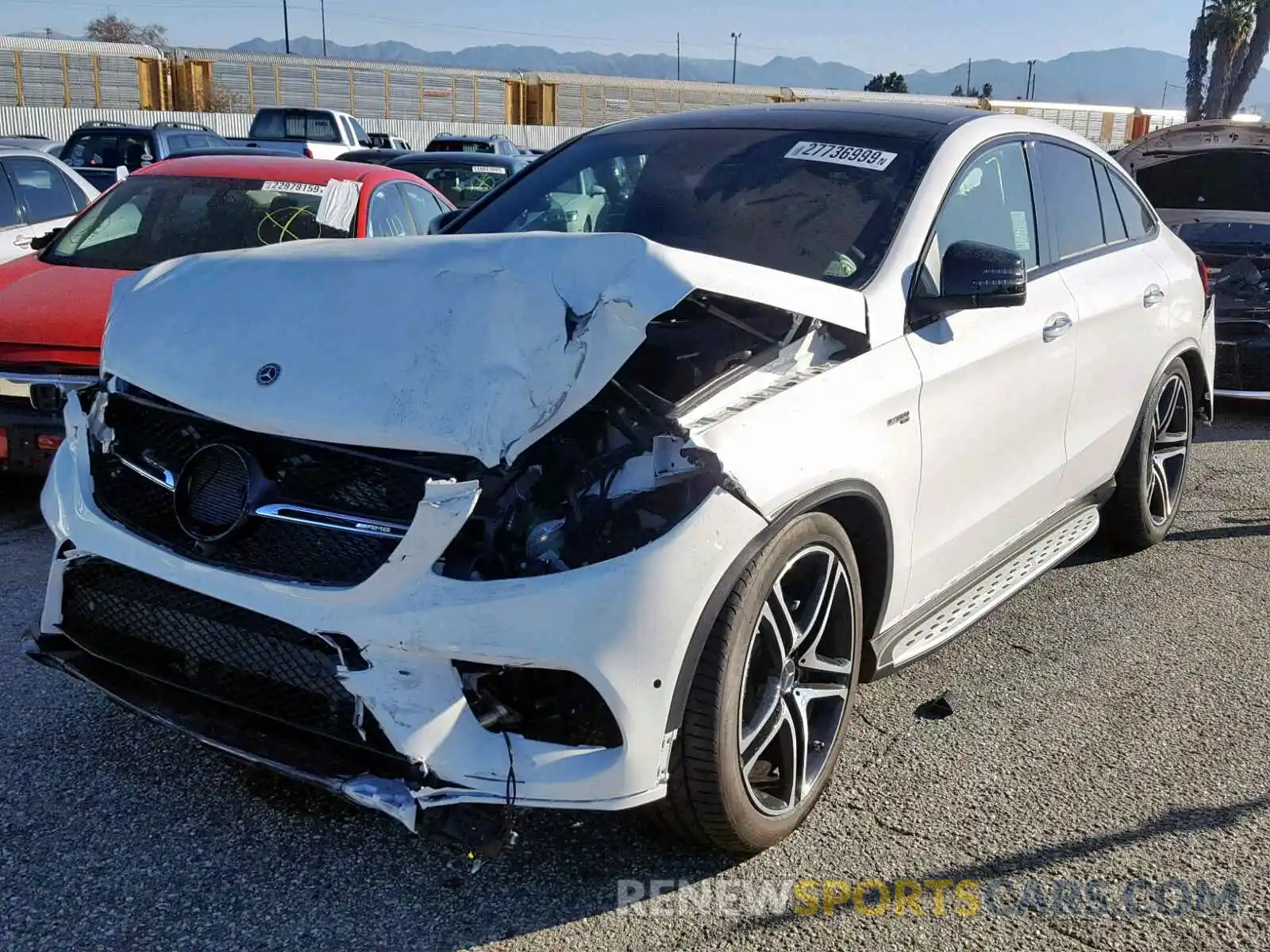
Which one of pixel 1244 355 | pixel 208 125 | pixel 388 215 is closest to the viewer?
pixel 388 215

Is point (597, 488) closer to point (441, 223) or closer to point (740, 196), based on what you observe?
point (740, 196)

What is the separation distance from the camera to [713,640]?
8.57ft

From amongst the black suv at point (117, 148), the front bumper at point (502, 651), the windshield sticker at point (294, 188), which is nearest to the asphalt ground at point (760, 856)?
the front bumper at point (502, 651)

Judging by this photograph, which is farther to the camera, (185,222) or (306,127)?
(306,127)

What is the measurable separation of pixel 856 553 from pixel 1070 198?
209 cm

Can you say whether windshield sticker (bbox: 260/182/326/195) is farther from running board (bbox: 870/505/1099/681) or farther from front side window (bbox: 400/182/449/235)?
running board (bbox: 870/505/1099/681)

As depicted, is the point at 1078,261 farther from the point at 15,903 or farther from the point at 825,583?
the point at 15,903

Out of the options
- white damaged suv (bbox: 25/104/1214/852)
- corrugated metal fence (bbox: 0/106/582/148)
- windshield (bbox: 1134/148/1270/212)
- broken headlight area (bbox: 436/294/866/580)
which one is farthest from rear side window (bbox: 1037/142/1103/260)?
corrugated metal fence (bbox: 0/106/582/148)

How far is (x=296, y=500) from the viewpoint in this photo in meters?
2.71

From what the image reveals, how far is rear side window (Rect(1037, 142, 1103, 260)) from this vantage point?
4367 mm

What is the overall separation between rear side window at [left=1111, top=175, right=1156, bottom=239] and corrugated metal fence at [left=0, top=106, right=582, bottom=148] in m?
32.7

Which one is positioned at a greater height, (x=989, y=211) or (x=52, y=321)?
(x=989, y=211)

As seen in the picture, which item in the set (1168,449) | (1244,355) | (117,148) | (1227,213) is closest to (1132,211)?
(1168,449)

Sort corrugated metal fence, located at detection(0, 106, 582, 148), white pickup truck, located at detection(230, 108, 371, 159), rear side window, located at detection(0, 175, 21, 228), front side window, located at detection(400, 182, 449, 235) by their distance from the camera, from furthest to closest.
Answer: corrugated metal fence, located at detection(0, 106, 582, 148) → white pickup truck, located at detection(230, 108, 371, 159) → rear side window, located at detection(0, 175, 21, 228) → front side window, located at detection(400, 182, 449, 235)
